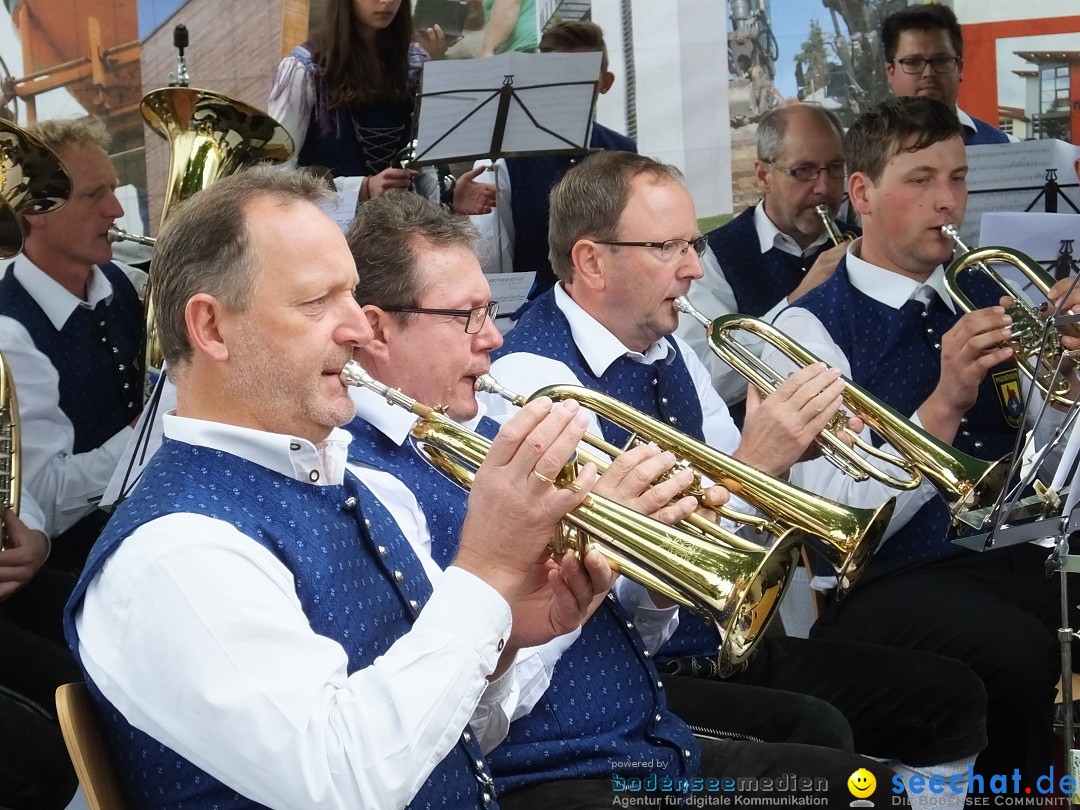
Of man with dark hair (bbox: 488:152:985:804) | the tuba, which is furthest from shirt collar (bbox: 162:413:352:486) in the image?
the tuba

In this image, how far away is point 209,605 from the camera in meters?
1.46

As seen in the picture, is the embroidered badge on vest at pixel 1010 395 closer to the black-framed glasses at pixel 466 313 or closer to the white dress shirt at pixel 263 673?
the black-framed glasses at pixel 466 313

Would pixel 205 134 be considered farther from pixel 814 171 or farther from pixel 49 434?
pixel 814 171

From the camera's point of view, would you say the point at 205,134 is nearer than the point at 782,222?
Yes

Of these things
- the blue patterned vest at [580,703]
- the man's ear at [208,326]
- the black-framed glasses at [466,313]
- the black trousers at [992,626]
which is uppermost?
the man's ear at [208,326]

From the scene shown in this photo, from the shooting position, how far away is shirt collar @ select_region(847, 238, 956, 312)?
3.41 metres

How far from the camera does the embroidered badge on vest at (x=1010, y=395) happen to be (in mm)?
3348

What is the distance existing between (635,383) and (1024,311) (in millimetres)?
939

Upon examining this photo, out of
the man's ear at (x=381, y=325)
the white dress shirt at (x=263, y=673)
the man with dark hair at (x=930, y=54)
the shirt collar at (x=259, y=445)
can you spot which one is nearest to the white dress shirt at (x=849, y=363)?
the man's ear at (x=381, y=325)

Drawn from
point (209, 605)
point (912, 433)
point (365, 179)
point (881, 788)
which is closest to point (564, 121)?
point (365, 179)

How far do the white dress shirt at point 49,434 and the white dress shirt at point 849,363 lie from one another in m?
1.77

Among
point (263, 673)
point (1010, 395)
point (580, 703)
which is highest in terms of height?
point (263, 673)

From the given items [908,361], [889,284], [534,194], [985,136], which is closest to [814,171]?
A: [985,136]

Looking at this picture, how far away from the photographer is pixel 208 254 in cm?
174
